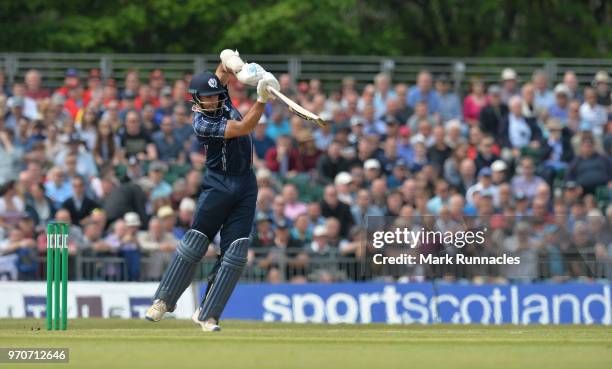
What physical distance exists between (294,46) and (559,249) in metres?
14.2

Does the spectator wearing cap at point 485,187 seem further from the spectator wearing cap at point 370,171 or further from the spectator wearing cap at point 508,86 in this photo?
the spectator wearing cap at point 508,86

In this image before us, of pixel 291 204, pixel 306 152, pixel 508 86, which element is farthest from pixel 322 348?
pixel 508 86

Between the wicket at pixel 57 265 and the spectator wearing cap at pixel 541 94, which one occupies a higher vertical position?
the spectator wearing cap at pixel 541 94

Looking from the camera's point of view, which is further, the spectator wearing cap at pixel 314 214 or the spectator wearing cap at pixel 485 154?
the spectator wearing cap at pixel 485 154

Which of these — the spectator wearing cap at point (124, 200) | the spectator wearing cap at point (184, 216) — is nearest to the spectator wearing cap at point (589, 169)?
the spectator wearing cap at point (184, 216)

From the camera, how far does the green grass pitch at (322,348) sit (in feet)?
36.0

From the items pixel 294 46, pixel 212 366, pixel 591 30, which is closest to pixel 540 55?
pixel 591 30

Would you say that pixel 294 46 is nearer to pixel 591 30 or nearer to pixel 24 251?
pixel 591 30

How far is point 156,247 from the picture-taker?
71.6 feet

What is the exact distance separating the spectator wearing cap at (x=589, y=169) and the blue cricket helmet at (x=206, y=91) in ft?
39.6

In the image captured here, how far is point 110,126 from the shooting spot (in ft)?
79.3

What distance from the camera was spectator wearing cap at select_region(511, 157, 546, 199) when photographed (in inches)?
979

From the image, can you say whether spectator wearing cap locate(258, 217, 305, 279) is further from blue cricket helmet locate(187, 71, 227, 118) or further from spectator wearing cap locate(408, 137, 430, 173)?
blue cricket helmet locate(187, 71, 227, 118)

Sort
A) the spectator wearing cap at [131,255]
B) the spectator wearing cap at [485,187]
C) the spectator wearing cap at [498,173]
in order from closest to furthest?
the spectator wearing cap at [131,255], the spectator wearing cap at [485,187], the spectator wearing cap at [498,173]
